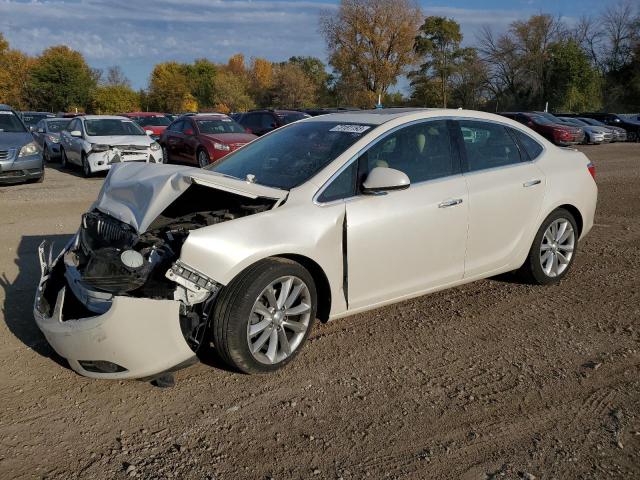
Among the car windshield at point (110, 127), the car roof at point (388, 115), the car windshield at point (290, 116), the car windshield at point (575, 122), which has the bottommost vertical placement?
the car windshield at point (575, 122)

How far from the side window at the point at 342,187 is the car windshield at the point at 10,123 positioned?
1161 cm

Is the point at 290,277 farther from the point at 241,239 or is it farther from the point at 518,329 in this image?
the point at 518,329

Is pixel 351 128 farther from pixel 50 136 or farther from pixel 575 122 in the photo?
pixel 575 122

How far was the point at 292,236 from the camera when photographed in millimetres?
3818

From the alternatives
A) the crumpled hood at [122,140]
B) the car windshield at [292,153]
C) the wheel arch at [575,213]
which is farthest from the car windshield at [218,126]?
the wheel arch at [575,213]

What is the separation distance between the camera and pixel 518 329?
463cm

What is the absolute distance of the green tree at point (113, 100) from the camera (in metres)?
Result: 61.2

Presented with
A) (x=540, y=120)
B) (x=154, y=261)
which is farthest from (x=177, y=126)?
(x=540, y=120)

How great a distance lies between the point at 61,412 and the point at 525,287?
409 centimetres

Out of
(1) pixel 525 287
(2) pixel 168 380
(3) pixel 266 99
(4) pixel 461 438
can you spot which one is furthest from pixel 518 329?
(3) pixel 266 99

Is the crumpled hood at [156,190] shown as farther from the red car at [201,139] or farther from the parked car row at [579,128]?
the parked car row at [579,128]

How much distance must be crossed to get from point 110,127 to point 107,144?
115 cm

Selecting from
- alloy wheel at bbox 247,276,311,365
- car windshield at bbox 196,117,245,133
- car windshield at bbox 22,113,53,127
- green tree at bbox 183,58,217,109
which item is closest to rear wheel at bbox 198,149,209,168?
car windshield at bbox 196,117,245,133

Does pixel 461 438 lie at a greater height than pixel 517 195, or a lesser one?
lesser
